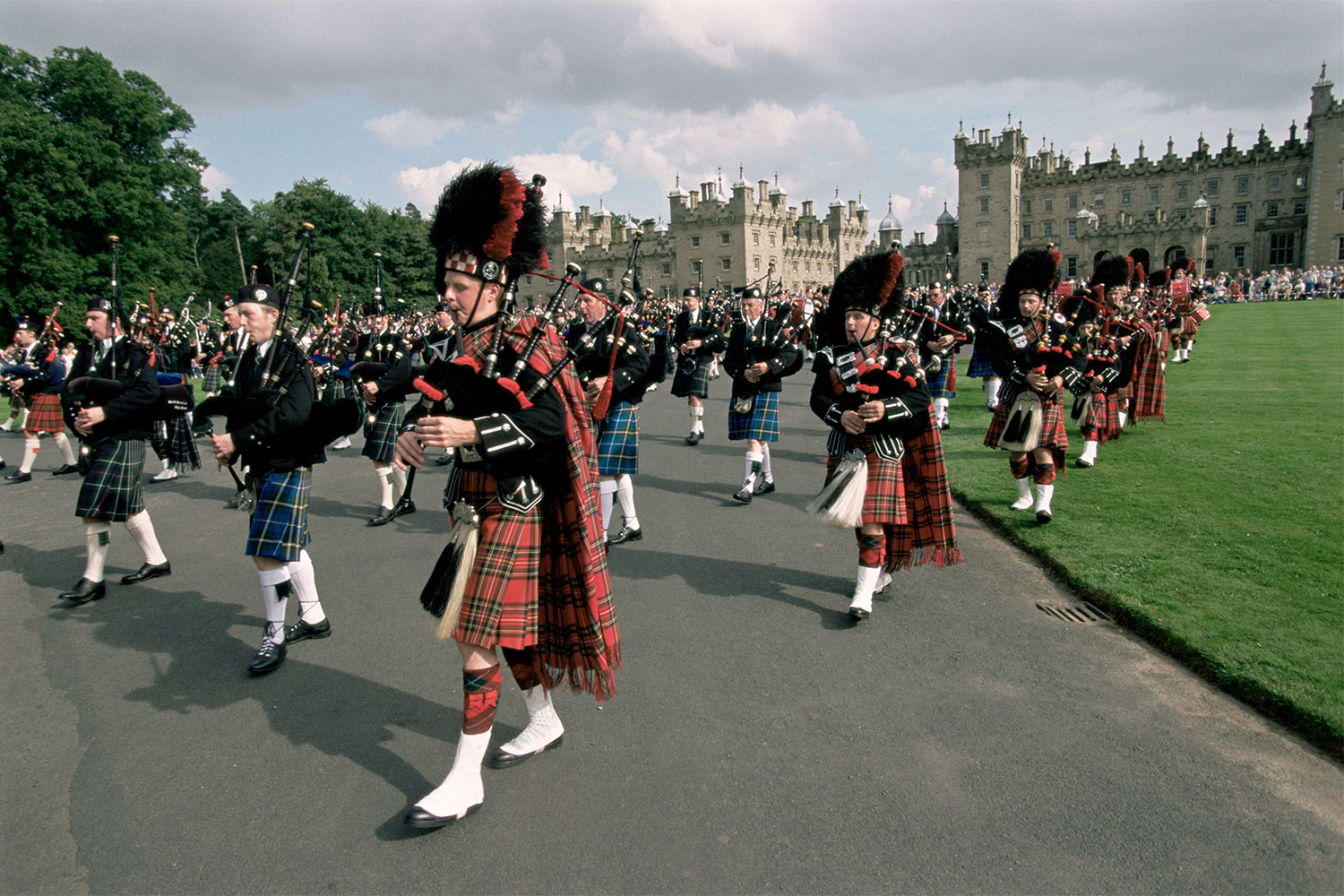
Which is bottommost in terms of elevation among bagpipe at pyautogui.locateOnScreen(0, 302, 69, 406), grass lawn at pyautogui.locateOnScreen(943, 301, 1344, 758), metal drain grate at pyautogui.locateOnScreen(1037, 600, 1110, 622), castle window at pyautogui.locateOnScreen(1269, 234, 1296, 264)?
metal drain grate at pyautogui.locateOnScreen(1037, 600, 1110, 622)

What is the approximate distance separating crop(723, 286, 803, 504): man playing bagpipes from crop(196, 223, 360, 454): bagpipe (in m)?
5.01

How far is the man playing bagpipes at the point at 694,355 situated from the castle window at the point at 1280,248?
8371 cm

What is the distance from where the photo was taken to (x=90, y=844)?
3.20 m

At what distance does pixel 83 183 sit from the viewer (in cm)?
3562

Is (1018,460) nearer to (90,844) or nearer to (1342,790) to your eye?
(1342,790)

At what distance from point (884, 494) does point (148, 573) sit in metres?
6.33

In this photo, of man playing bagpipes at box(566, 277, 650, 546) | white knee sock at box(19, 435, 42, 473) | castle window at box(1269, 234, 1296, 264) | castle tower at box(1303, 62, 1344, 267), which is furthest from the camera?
castle window at box(1269, 234, 1296, 264)

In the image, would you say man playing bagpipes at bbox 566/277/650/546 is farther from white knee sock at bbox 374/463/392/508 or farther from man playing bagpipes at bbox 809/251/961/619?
white knee sock at bbox 374/463/392/508

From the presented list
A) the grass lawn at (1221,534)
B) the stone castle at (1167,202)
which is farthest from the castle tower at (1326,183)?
the grass lawn at (1221,534)

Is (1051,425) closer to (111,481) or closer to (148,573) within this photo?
(111,481)

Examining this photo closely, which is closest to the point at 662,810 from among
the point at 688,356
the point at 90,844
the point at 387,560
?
the point at 90,844

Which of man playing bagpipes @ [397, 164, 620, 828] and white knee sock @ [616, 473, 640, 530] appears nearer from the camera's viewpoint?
man playing bagpipes @ [397, 164, 620, 828]

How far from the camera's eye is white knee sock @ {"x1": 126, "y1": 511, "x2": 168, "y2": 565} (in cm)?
640

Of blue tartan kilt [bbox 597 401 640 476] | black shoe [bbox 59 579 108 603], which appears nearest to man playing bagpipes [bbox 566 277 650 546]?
blue tartan kilt [bbox 597 401 640 476]
